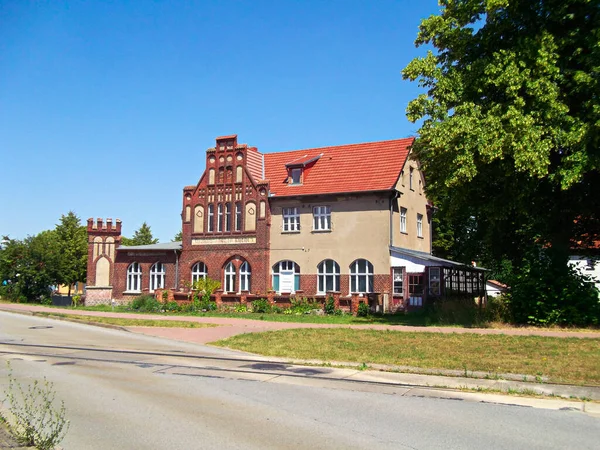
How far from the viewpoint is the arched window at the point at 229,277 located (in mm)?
35978

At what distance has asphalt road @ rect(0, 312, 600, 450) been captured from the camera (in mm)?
6602

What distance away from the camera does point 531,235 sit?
75.2ft

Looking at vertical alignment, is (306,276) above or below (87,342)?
above

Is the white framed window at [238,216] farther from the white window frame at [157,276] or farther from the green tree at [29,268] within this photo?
the green tree at [29,268]

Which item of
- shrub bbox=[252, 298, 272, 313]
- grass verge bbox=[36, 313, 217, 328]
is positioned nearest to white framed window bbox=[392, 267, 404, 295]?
shrub bbox=[252, 298, 272, 313]

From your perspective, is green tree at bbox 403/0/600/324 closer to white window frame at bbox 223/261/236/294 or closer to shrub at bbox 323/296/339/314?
shrub at bbox 323/296/339/314

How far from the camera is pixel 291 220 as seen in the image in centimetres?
3494

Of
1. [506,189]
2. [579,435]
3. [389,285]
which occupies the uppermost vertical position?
[506,189]

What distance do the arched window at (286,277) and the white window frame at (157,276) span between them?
27.1 feet

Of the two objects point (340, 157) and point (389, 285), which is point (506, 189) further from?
point (340, 157)

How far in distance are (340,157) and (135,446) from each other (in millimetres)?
31212

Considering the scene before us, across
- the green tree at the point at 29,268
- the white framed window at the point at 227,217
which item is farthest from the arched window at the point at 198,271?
the green tree at the point at 29,268

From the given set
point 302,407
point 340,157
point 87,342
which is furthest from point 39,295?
point 302,407

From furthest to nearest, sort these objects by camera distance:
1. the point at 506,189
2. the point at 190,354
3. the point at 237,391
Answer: the point at 506,189 < the point at 190,354 < the point at 237,391
